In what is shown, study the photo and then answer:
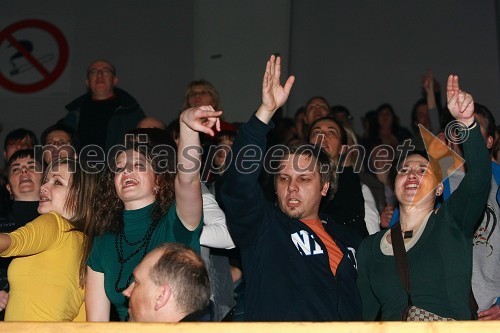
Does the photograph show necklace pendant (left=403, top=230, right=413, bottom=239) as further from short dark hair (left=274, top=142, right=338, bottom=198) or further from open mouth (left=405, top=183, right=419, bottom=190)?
short dark hair (left=274, top=142, right=338, bottom=198)

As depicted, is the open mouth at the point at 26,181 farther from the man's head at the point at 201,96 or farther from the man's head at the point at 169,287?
the man's head at the point at 169,287

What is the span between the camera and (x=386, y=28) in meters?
9.86

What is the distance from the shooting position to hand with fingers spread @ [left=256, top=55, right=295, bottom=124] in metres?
3.79

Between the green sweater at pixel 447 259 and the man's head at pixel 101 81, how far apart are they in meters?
3.46

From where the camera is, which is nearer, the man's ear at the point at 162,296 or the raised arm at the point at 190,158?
the man's ear at the point at 162,296

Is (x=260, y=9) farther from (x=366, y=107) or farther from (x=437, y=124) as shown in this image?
(x=437, y=124)

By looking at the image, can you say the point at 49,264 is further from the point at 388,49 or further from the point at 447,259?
the point at 388,49

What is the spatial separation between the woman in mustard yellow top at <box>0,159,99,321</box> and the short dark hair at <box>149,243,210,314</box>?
924 millimetres

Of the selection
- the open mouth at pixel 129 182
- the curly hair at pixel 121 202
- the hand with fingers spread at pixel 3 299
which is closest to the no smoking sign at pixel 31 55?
the hand with fingers spread at pixel 3 299

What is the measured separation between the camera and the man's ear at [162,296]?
3.08 metres

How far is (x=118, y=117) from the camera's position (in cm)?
669

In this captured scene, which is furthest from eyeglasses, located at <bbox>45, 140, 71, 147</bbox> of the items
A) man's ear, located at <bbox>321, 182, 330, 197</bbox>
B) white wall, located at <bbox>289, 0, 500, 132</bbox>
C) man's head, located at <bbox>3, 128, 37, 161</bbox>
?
white wall, located at <bbox>289, 0, 500, 132</bbox>

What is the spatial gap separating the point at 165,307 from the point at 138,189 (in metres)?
1.01

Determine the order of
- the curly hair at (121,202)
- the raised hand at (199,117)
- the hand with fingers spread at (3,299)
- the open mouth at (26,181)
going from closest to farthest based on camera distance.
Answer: the raised hand at (199,117) < the curly hair at (121,202) < the hand with fingers spread at (3,299) < the open mouth at (26,181)
